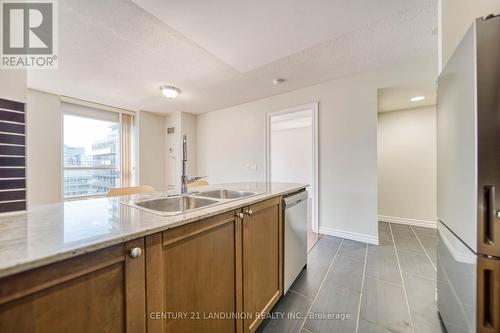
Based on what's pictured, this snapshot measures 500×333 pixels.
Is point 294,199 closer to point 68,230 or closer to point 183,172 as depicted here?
point 183,172

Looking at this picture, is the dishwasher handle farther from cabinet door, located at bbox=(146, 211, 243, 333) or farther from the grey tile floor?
the grey tile floor

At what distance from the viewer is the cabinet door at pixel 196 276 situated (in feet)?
2.23

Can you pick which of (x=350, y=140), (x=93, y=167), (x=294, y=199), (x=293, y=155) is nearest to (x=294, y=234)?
(x=294, y=199)

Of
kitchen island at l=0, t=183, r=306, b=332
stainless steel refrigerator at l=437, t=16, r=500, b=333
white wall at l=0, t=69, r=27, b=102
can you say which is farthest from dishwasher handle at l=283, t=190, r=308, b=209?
white wall at l=0, t=69, r=27, b=102

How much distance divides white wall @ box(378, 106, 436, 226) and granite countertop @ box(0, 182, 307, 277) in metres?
3.53

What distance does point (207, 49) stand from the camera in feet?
6.70

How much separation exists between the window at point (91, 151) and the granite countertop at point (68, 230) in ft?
11.2

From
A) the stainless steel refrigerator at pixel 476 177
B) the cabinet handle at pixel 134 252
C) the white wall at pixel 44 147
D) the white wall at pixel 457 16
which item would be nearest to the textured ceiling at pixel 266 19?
the white wall at pixel 457 16

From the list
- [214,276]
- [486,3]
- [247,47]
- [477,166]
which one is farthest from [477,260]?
[247,47]

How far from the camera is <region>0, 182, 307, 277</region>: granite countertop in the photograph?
0.46 meters

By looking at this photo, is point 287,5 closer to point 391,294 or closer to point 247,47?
point 247,47

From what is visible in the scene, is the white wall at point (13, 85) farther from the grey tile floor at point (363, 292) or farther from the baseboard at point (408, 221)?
the baseboard at point (408, 221)

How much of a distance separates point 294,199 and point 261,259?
0.60 meters

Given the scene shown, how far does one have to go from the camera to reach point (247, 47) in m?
2.01
